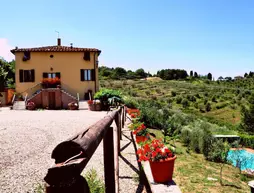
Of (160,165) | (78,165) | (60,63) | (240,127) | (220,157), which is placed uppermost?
(60,63)

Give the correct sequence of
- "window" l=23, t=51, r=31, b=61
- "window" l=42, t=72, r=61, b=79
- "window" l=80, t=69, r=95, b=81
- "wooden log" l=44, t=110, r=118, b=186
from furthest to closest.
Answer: "window" l=80, t=69, r=95, b=81 → "window" l=42, t=72, r=61, b=79 → "window" l=23, t=51, r=31, b=61 → "wooden log" l=44, t=110, r=118, b=186

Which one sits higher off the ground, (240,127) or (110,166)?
(110,166)

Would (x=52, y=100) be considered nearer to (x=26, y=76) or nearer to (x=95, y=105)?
(x=95, y=105)

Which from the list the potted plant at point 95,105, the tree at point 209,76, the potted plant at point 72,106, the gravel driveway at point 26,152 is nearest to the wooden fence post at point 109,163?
the gravel driveway at point 26,152

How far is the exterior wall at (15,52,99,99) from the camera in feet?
84.8

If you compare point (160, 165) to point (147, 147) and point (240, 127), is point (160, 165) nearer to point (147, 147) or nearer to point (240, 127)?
point (147, 147)

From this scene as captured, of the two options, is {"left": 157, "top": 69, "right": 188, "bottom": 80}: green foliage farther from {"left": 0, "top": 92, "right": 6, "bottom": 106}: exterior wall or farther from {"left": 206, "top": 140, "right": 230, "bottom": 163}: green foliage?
{"left": 206, "top": 140, "right": 230, "bottom": 163}: green foliage

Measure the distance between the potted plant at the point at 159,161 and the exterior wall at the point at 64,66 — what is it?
22521 mm

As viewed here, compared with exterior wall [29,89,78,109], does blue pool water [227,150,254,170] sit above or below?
Result: below

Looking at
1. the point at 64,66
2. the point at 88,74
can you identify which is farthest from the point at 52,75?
the point at 88,74

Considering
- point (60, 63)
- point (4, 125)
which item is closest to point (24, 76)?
point (60, 63)

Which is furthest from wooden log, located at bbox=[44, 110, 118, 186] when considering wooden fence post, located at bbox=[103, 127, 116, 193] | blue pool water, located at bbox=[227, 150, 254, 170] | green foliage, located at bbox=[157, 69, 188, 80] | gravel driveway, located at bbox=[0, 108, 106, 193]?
green foliage, located at bbox=[157, 69, 188, 80]

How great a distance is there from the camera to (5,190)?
466cm

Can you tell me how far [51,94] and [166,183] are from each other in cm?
1995
